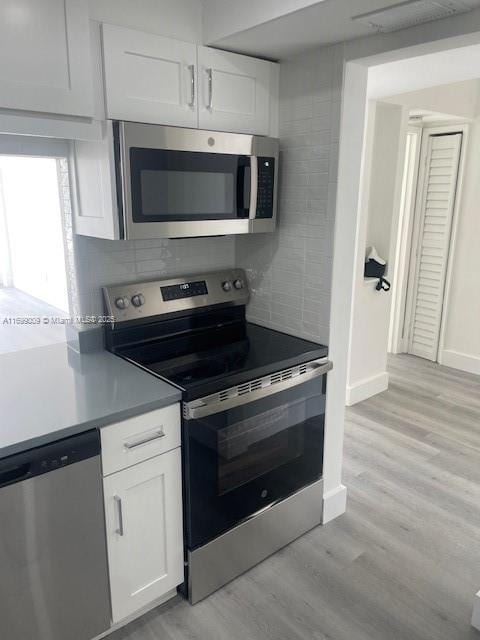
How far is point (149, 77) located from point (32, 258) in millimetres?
1059

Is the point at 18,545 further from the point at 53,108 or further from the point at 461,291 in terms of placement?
the point at 461,291

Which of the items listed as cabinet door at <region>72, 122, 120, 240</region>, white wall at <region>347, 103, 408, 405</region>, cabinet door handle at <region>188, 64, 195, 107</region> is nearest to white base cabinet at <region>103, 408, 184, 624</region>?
cabinet door at <region>72, 122, 120, 240</region>

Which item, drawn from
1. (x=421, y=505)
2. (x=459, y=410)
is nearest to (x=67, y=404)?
(x=421, y=505)

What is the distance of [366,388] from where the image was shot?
3758 mm

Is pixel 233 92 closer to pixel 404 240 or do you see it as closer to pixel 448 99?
pixel 448 99

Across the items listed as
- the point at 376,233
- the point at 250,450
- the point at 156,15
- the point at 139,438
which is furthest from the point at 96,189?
the point at 376,233

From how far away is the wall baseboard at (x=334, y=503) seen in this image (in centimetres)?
235

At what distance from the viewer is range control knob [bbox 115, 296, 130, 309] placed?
205 cm

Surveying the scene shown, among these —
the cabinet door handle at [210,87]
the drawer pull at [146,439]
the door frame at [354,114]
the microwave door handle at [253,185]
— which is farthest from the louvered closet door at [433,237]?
the drawer pull at [146,439]

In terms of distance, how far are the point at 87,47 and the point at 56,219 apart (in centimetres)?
80

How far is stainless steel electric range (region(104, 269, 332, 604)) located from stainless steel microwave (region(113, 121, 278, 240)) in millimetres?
412

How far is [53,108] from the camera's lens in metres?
1.53

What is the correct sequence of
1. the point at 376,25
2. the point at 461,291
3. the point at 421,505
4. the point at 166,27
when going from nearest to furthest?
the point at 376,25, the point at 166,27, the point at 421,505, the point at 461,291

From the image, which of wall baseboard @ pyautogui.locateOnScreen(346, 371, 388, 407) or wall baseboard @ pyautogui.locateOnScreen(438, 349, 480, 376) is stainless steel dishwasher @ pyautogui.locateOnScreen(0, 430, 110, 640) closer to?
wall baseboard @ pyautogui.locateOnScreen(346, 371, 388, 407)
